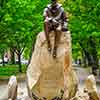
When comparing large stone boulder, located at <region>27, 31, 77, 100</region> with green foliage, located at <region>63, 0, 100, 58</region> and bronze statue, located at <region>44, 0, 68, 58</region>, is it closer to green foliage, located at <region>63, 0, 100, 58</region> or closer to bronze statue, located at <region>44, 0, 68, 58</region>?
bronze statue, located at <region>44, 0, 68, 58</region>

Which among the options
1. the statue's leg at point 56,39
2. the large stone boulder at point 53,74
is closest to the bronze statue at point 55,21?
the statue's leg at point 56,39

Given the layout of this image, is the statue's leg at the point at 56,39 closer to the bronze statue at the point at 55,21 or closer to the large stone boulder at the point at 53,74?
the bronze statue at the point at 55,21

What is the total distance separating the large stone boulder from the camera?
1453 cm

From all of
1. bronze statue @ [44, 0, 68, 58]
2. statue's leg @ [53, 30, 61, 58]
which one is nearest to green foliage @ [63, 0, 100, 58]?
bronze statue @ [44, 0, 68, 58]

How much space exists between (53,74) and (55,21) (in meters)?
1.89

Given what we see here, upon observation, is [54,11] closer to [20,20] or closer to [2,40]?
[20,20]

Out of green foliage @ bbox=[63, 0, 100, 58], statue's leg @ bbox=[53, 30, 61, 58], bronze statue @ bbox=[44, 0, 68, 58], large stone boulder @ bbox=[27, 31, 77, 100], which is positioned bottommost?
large stone boulder @ bbox=[27, 31, 77, 100]

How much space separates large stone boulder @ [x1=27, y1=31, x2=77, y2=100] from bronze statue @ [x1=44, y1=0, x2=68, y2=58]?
16cm

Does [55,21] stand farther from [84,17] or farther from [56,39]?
[84,17]

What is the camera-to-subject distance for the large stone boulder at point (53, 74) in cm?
1453

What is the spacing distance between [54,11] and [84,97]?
3753 millimetres

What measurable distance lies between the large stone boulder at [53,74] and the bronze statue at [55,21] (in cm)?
16

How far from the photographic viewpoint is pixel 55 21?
14625 millimetres

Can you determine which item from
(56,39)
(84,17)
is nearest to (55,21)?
(56,39)
